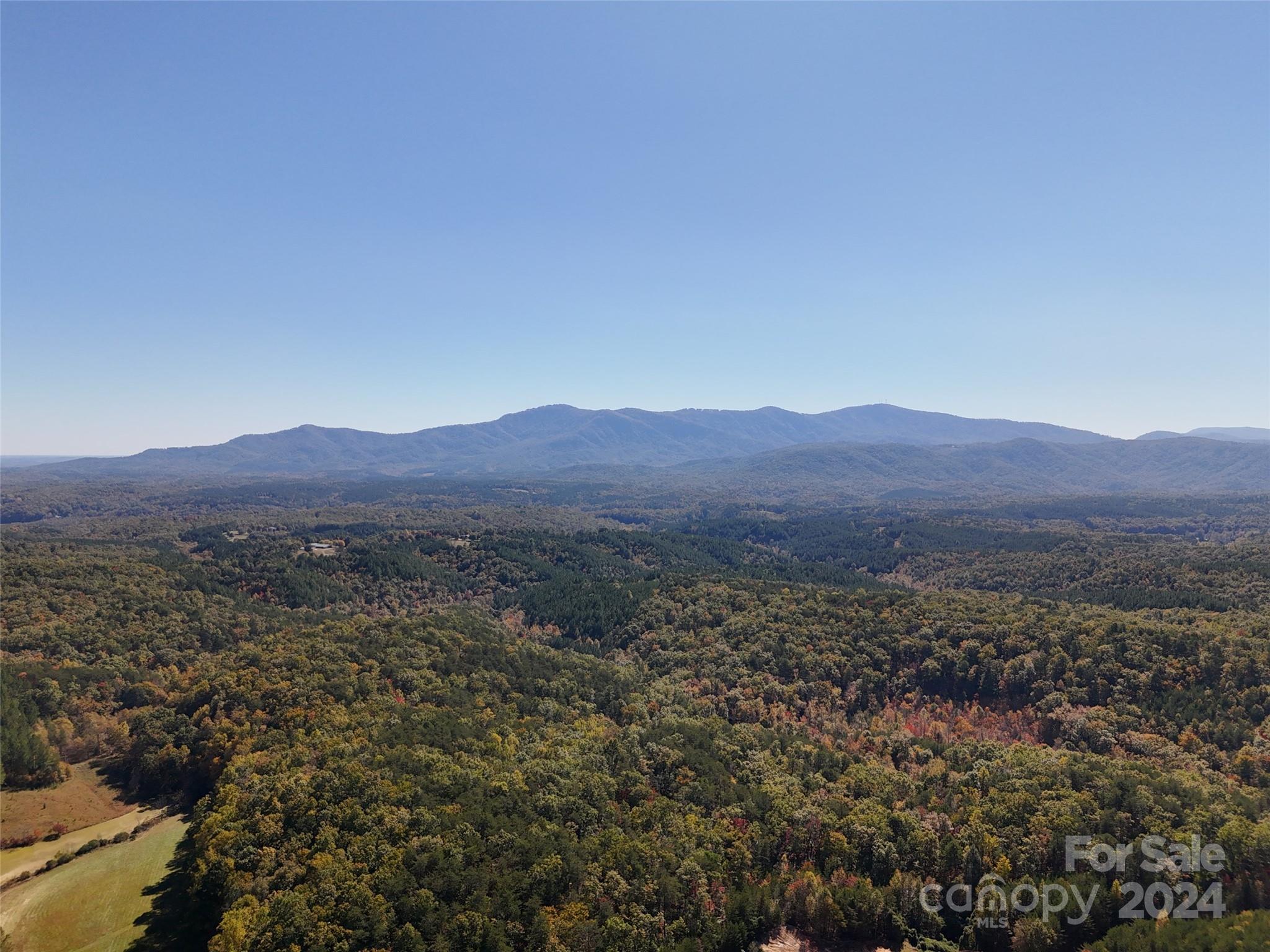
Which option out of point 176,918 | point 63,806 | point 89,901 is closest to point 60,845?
point 63,806

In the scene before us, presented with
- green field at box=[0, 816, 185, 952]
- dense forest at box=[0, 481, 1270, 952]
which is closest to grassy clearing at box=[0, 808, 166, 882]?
green field at box=[0, 816, 185, 952]

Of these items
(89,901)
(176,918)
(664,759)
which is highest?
(664,759)

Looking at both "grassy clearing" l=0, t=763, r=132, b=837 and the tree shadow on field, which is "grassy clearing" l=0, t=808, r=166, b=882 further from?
the tree shadow on field

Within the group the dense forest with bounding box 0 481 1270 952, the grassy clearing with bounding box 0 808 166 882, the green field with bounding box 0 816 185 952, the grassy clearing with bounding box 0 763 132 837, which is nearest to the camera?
the dense forest with bounding box 0 481 1270 952

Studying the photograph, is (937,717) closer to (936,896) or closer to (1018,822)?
(1018,822)

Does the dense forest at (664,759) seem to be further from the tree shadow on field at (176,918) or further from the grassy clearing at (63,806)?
the grassy clearing at (63,806)

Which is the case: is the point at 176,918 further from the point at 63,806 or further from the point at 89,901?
the point at 63,806
